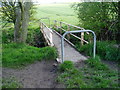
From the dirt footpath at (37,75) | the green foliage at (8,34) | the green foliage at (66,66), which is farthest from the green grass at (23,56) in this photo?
the green foliage at (8,34)

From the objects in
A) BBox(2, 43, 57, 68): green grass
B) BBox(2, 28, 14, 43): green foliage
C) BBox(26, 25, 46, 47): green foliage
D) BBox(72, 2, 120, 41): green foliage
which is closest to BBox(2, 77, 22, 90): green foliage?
BBox(2, 43, 57, 68): green grass

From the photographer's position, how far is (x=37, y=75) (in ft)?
15.6

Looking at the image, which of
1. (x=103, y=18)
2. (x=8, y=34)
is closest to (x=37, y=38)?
(x=8, y=34)

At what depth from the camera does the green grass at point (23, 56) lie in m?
5.54

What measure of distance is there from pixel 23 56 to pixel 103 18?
387cm

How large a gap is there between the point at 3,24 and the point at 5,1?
1.44 m

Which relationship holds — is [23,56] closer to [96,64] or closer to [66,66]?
[66,66]

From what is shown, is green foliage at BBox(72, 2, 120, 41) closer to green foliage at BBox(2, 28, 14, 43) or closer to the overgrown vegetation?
the overgrown vegetation

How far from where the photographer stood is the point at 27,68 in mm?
5285

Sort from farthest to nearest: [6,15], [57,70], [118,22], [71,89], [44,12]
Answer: [44,12] < [6,15] < [118,22] < [57,70] < [71,89]

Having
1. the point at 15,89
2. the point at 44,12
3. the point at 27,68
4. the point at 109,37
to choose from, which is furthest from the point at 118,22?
the point at 44,12

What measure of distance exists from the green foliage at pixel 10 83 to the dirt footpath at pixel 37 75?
0.44ft

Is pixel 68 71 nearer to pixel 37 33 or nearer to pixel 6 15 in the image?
pixel 6 15

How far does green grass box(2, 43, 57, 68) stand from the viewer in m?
5.54
